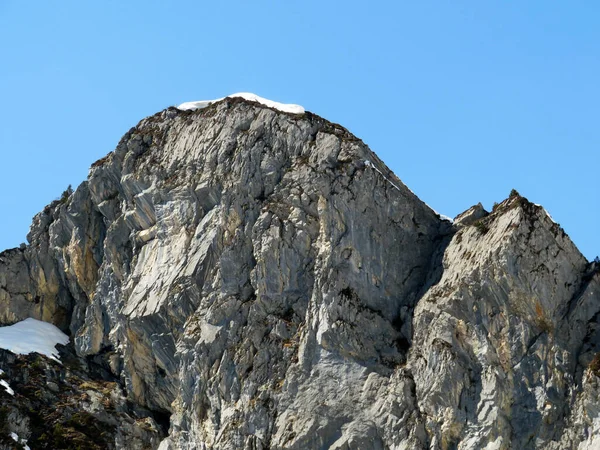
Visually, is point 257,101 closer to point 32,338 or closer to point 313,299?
point 313,299

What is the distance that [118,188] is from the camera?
85.1 m

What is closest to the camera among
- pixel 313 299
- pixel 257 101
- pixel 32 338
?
pixel 313 299

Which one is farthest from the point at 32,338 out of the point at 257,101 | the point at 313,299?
the point at 313,299

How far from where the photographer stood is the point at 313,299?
69000 mm

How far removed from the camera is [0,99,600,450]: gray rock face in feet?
205

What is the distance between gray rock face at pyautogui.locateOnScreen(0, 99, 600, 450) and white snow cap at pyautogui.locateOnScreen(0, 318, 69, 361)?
1.66 meters

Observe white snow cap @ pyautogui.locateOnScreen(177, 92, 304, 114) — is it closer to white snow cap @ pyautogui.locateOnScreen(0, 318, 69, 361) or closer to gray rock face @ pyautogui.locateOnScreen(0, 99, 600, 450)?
gray rock face @ pyautogui.locateOnScreen(0, 99, 600, 450)

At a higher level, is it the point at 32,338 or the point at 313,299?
the point at 32,338

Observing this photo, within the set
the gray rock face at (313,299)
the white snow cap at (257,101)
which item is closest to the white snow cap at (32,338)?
the gray rock face at (313,299)

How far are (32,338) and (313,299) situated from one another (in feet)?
84.4

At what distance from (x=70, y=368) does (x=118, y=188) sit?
40.0 ft

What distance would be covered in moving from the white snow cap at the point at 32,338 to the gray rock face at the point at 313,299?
1.66 meters

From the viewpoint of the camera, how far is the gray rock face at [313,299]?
6256 cm

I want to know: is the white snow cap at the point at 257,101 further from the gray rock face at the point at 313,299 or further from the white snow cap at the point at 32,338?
the white snow cap at the point at 32,338
